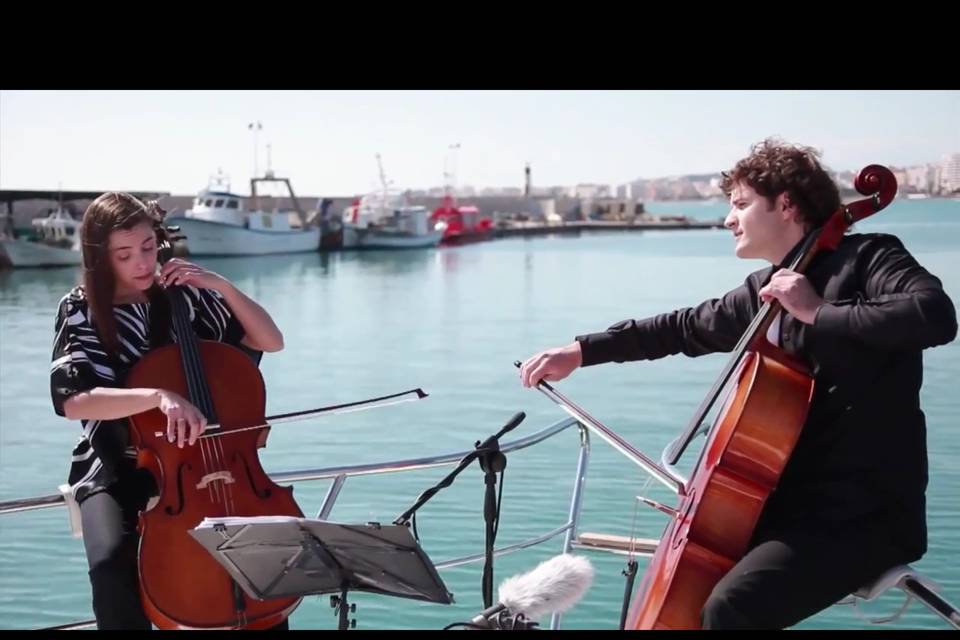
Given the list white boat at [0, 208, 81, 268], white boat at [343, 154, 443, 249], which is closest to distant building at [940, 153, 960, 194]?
white boat at [0, 208, 81, 268]

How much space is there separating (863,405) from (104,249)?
1463 millimetres

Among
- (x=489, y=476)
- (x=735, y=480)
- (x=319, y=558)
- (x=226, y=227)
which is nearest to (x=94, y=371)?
(x=319, y=558)

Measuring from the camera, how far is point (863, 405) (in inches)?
76.8

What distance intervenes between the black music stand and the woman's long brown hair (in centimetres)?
59

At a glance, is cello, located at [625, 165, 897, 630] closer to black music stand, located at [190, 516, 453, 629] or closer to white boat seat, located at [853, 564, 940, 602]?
white boat seat, located at [853, 564, 940, 602]

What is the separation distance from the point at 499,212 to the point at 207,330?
A: 60.3m

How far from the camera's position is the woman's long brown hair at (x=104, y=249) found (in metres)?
2.46

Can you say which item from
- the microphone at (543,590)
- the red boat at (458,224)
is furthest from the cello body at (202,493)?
the red boat at (458,224)

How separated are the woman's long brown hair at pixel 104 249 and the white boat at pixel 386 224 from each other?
128ft

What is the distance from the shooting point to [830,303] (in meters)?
1.95

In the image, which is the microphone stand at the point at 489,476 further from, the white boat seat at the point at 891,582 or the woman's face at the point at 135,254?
the woman's face at the point at 135,254

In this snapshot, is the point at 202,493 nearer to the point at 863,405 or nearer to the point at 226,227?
the point at 863,405

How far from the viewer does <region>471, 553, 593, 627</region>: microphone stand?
2.10m

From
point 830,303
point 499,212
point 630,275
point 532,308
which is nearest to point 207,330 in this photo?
point 830,303
